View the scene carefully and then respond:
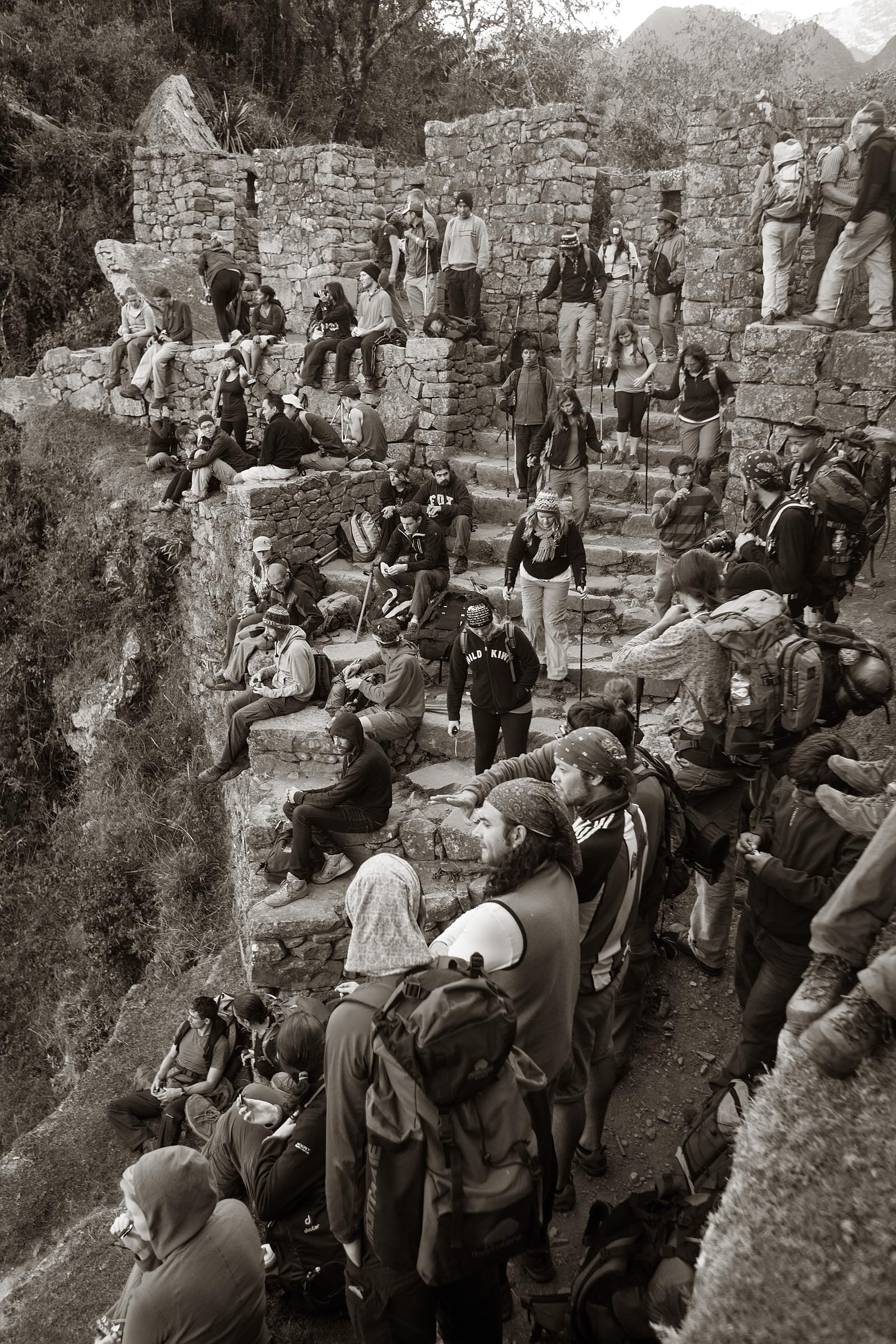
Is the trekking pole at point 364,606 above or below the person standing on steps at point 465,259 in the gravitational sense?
below

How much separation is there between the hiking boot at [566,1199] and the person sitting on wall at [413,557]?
519 centimetres


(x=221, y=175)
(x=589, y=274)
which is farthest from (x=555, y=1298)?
(x=221, y=175)

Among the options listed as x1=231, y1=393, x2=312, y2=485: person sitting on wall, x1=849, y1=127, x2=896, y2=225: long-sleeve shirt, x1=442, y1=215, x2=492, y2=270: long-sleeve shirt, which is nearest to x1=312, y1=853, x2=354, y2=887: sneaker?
x1=231, y1=393, x2=312, y2=485: person sitting on wall

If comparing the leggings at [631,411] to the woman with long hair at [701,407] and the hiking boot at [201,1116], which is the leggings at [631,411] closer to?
the woman with long hair at [701,407]

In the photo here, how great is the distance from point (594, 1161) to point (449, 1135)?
71.3 inches

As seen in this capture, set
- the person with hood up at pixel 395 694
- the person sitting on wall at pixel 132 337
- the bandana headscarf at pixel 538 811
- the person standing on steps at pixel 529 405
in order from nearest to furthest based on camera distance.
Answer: the bandana headscarf at pixel 538 811
the person with hood up at pixel 395 694
the person standing on steps at pixel 529 405
the person sitting on wall at pixel 132 337

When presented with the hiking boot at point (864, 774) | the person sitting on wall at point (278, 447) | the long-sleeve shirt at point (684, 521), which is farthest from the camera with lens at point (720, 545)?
the person sitting on wall at point (278, 447)

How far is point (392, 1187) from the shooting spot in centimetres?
252

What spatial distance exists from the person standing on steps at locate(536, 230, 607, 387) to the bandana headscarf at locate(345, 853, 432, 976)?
30.3ft

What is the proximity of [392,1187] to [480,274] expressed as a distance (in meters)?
Answer: 11.1

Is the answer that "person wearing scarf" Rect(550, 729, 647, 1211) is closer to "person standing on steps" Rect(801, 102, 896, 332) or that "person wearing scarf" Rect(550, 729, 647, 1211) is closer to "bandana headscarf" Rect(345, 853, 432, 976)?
"bandana headscarf" Rect(345, 853, 432, 976)

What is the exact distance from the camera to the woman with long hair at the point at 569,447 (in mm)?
8664

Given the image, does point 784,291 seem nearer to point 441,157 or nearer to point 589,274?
point 589,274

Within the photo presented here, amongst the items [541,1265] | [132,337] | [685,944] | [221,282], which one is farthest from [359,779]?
[132,337]
